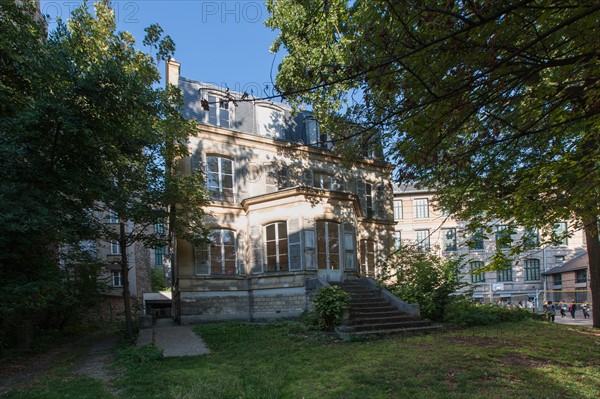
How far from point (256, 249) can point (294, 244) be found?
195cm

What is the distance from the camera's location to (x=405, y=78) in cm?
515

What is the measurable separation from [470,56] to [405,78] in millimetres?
857

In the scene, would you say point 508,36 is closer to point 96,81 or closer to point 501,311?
point 96,81

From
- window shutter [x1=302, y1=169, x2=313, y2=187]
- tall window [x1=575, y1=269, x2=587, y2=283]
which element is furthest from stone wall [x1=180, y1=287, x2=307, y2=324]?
tall window [x1=575, y1=269, x2=587, y2=283]

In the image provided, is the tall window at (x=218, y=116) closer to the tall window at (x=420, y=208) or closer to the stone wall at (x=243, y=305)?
the stone wall at (x=243, y=305)

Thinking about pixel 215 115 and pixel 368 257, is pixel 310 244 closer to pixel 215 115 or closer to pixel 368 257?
pixel 368 257

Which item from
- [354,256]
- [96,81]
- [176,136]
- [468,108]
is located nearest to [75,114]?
[96,81]

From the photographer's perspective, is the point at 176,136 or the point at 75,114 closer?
the point at 75,114

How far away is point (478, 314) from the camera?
1341 cm

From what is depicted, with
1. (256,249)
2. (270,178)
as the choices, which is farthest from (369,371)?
(270,178)

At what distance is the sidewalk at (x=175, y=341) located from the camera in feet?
31.2

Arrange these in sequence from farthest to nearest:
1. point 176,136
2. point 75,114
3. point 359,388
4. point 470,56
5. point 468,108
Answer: point 176,136, point 75,114, point 359,388, point 468,108, point 470,56

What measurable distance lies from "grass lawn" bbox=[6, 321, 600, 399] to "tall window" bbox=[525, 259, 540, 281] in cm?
3137

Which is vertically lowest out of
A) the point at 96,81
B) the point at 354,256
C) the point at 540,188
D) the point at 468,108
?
the point at 354,256
